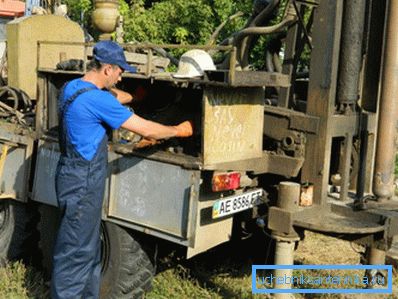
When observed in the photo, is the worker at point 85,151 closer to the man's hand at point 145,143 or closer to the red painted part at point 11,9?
the man's hand at point 145,143

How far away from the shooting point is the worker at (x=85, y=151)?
378cm

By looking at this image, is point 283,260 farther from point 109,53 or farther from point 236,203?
→ point 109,53

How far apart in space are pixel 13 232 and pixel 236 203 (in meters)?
2.23

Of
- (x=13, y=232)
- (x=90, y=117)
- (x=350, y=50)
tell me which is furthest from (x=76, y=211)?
(x=350, y=50)

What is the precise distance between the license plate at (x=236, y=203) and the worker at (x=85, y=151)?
0.55 metres

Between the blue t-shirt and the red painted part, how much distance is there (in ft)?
27.3

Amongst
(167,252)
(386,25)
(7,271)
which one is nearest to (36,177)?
(7,271)

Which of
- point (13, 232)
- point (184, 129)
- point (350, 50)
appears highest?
point (350, 50)

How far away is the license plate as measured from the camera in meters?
3.93

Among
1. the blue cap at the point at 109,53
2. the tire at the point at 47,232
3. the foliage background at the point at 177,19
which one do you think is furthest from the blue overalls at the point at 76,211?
the foliage background at the point at 177,19

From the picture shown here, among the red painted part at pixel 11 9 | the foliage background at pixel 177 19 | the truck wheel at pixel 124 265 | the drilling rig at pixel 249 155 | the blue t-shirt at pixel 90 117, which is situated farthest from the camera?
the foliage background at pixel 177 19

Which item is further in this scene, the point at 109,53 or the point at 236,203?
the point at 236,203

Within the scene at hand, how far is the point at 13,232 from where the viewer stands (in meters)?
5.15

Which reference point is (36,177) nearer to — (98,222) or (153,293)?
(98,222)
